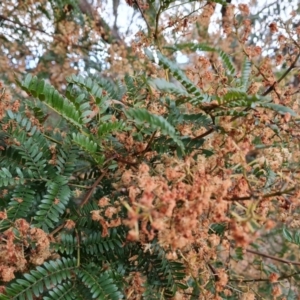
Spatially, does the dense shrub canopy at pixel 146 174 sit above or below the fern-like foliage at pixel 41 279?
above

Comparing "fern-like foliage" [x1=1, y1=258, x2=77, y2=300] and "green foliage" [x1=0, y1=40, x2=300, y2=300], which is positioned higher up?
"green foliage" [x1=0, y1=40, x2=300, y2=300]

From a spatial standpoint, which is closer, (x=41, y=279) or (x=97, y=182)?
(x=41, y=279)

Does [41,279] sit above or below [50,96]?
below

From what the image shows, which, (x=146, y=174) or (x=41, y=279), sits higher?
(x=146, y=174)

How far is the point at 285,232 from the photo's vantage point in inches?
32.3

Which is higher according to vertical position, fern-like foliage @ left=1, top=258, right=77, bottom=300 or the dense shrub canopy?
the dense shrub canopy

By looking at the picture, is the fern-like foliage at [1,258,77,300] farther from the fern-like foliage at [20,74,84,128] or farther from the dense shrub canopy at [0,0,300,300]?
the fern-like foliage at [20,74,84,128]

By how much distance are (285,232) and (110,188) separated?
342 millimetres

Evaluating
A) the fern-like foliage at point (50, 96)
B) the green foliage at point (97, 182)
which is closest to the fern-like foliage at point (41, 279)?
the green foliage at point (97, 182)

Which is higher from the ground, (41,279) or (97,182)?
(97,182)

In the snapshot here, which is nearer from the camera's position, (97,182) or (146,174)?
(146,174)

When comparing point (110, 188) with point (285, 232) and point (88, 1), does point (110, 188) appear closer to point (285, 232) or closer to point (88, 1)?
point (285, 232)

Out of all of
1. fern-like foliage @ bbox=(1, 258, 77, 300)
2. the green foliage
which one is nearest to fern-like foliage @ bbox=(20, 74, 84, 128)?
the green foliage

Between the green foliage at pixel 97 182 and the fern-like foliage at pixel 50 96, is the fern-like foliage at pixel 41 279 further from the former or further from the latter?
the fern-like foliage at pixel 50 96
